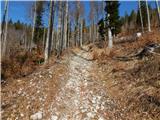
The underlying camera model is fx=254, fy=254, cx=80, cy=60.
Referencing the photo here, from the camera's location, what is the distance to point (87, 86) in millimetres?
12742

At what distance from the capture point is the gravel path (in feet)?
31.9

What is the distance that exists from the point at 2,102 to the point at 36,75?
2701 mm

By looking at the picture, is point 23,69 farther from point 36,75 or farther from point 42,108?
point 42,108

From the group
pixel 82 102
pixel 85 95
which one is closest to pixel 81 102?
pixel 82 102

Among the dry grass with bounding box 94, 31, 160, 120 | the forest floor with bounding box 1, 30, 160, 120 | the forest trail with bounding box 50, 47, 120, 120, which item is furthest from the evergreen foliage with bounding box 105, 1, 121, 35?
the forest trail with bounding box 50, 47, 120, 120

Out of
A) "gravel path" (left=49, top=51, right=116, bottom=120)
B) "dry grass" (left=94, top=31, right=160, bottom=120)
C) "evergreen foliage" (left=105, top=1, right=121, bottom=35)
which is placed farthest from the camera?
"evergreen foliage" (left=105, top=1, right=121, bottom=35)

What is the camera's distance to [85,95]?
1155cm

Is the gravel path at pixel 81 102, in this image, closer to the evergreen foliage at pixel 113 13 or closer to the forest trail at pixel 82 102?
the forest trail at pixel 82 102

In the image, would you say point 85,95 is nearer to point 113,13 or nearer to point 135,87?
point 135,87

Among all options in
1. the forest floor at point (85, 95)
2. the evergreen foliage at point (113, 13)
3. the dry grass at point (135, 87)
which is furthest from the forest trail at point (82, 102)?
the evergreen foliage at point (113, 13)

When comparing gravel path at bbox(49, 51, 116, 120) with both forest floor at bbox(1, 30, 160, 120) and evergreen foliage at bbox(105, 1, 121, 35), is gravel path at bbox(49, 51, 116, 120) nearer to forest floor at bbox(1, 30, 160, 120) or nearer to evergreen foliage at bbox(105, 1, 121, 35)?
forest floor at bbox(1, 30, 160, 120)

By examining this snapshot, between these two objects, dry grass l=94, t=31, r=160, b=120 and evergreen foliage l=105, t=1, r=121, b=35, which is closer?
dry grass l=94, t=31, r=160, b=120

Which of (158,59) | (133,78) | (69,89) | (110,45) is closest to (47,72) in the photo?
(69,89)

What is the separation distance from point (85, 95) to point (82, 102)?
809 millimetres
